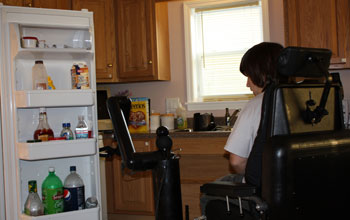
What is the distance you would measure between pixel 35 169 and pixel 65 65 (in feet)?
2.19

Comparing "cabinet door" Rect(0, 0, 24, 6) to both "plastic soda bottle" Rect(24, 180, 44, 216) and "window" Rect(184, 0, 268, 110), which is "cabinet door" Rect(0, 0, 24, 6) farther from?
"plastic soda bottle" Rect(24, 180, 44, 216)

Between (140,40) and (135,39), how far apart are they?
0.06 m

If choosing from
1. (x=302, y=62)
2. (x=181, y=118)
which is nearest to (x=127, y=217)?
(x=181, y=118)

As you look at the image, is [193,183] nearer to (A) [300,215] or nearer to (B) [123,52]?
(B) [123,52]

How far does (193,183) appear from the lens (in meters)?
3.73

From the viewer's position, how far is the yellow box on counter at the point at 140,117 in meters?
4.16

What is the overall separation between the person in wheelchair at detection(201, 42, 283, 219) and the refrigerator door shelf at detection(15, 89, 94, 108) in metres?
0.96

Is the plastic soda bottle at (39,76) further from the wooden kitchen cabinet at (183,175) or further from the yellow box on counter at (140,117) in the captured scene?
the yellow box on counter at (140,117)

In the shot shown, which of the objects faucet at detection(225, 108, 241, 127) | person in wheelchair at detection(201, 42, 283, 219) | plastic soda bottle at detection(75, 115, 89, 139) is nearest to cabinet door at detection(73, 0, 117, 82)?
faucet at detection(225, 108, 241, 127)

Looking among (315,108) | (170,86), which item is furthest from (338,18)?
(315,108)

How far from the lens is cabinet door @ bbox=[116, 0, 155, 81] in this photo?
4.12 m

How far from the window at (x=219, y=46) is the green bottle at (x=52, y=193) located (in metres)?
1.97

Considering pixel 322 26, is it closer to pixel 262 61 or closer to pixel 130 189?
pixel 262 61

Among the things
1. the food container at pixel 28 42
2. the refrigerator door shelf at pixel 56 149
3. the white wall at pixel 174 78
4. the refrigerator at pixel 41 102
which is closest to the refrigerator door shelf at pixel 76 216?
the refrigerator at pixel 41 102
